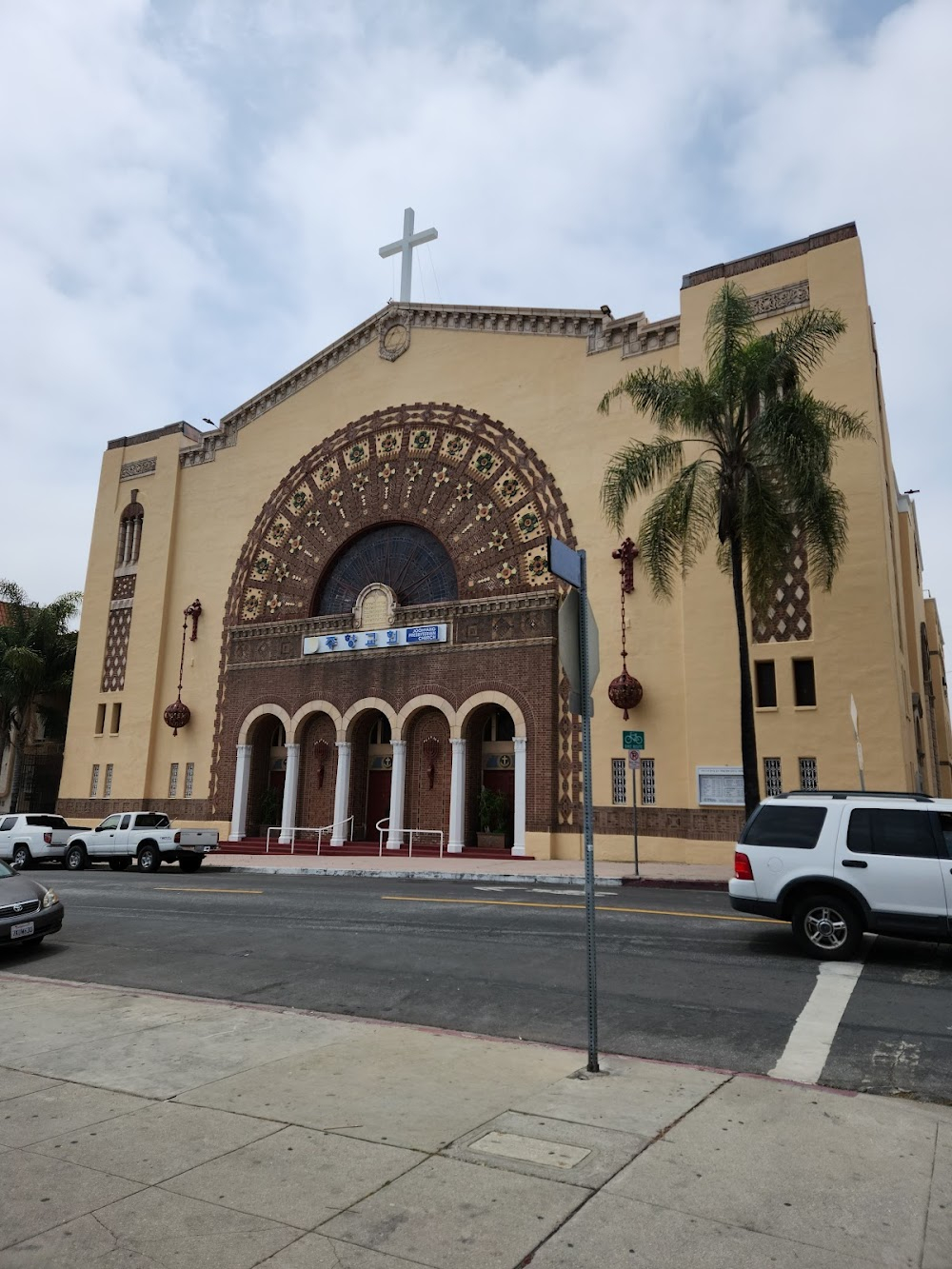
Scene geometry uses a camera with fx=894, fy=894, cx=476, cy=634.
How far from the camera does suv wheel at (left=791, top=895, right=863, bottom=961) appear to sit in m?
9.73

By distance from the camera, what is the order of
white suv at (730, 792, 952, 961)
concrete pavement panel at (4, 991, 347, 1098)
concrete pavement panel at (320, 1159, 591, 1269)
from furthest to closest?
1. white suv at (730, 792, 952, 961)
2. concrete pavement panel at (4, 991, 347, 1098)
3. concrete pavement panel at (320, 1159, 591, 1269)

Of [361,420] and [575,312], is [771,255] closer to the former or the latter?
[575,312]

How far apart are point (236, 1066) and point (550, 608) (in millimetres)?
20931

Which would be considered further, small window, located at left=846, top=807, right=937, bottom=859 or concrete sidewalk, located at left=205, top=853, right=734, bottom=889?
concrete sidewalk, located at left=205, top=853, right=734, bottom=889

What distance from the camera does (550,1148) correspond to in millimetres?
4699

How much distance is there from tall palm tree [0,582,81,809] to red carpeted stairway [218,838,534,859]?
15.5m

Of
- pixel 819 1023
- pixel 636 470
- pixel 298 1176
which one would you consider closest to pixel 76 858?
pixel 636 470

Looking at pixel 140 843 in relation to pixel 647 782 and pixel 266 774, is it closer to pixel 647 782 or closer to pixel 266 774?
pixel 266 774

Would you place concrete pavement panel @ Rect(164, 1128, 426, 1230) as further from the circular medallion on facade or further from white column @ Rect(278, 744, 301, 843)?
the circular medallion on facade

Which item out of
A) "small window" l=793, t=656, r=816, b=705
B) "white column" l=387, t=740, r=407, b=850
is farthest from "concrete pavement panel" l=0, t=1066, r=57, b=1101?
Result: "white column" l=387, t=740, r=407, b=850

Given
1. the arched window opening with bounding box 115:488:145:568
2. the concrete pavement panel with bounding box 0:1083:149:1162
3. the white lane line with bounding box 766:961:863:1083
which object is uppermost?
the arched window opening with bounding box 115:488:145:568

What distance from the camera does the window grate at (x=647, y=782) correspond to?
24.0m

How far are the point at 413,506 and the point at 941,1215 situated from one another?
2733 cm

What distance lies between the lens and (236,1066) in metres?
6.38
